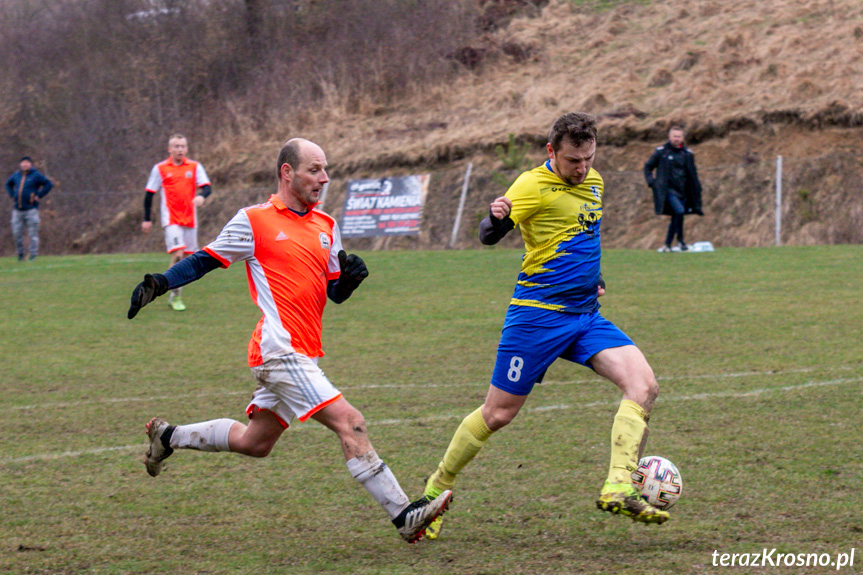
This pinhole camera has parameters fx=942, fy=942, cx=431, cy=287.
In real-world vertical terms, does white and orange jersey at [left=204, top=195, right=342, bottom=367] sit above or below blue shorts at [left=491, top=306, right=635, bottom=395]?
above

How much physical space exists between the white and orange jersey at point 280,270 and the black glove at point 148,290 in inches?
11.5

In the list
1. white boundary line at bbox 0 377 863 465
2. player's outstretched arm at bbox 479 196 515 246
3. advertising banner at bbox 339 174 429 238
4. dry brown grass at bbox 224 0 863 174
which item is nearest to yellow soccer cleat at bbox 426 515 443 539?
player's outstretched arm at bbox 479 196 515 246

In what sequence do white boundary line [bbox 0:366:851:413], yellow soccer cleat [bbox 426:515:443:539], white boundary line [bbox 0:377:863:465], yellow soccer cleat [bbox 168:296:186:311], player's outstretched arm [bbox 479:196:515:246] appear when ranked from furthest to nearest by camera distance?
1. yellow soccer cleat [bbox 168:296:186:311]
2. white boundary line [bbox 0:366:851:413]
3. white boundary line [bbox 0:377:863:465]
4. player's outstretched arm [bbox 479:196:515:246]
5. yellow soccer cleat [bbox 426:515:443:539]

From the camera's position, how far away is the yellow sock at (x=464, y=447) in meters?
4.65

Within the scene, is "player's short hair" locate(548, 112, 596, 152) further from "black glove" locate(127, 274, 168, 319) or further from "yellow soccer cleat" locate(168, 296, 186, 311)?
"yellow soccer cleat" locate(168, 296, 186, 311)

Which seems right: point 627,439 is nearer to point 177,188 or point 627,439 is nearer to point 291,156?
point 291,156

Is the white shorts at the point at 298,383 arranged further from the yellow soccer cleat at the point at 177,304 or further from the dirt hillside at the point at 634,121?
the dirt hillside at the point at 634,121

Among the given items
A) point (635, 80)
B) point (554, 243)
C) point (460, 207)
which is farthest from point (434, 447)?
point (635, 80)

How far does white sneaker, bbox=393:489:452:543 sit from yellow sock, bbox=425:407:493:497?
0.47 meters

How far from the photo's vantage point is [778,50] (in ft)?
90.8

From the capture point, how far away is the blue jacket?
2194cm

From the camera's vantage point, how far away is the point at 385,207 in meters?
26.9

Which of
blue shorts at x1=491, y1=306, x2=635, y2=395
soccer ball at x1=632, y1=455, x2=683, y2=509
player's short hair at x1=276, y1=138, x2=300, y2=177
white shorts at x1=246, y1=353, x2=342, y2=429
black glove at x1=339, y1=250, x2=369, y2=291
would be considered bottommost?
soccer ball at x1=632, y1=455, x2=683, y2=509

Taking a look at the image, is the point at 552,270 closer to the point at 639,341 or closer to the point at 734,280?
the point at 639,341
